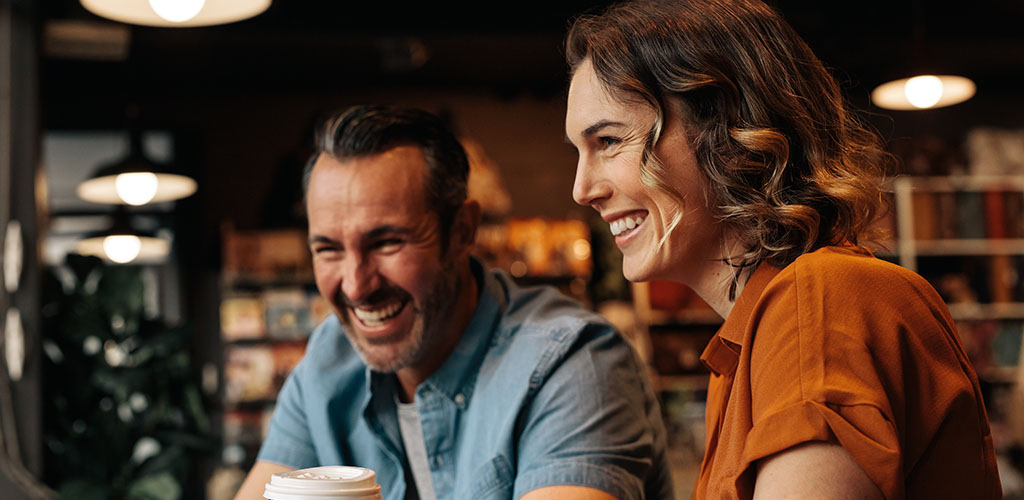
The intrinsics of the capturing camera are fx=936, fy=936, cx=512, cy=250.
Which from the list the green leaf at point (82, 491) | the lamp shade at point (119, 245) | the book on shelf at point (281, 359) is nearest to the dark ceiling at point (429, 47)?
the lamp shade at point (119, 245)

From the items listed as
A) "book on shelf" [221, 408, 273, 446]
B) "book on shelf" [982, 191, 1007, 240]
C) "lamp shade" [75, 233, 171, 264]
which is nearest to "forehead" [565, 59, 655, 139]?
"lamp shade" [75, 233, 171, 264]

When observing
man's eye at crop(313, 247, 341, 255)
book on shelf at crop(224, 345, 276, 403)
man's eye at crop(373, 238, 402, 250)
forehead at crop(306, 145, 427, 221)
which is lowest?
book on shelf at crop(224, 345, 276, 403)

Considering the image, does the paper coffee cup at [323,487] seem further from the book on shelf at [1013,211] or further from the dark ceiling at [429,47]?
the book on shelf at [1013,211]

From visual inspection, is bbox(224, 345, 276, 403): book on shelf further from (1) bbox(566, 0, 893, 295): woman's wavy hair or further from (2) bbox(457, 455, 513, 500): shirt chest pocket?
(1) bbox(566, 0, 893, 295): woman's wavy hair

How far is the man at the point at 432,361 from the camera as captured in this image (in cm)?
149

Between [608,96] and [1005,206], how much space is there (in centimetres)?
Answer: 601

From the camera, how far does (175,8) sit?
6.84ft

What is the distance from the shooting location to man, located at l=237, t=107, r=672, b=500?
1.49m

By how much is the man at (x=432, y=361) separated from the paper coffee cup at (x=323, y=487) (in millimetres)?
426

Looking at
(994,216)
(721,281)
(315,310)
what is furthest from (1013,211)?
(721,281)

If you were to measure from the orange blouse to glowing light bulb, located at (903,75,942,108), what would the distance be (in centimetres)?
397

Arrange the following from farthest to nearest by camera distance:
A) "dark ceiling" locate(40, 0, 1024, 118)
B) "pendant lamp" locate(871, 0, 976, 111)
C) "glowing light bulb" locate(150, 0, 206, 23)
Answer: "dark ceiling" locate(40, 0, 1024, 118), "pendant lamp" locate(871, 0, 976, 111), "glowing light bulb" locate(150, 0, 206, 23)

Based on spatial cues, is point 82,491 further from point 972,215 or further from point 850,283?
point 972,215

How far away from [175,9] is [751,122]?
1528 millimetres
